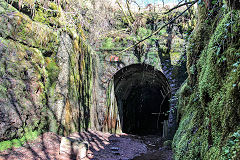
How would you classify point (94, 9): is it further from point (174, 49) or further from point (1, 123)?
point (1, 123)

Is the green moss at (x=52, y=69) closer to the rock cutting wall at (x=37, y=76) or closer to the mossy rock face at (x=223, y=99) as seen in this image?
the rock cutting wall at (x=37, y=76)

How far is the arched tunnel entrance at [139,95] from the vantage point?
8.72m

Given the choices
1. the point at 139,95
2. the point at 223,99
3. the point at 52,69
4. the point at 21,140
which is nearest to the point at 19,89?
the point at 21,140

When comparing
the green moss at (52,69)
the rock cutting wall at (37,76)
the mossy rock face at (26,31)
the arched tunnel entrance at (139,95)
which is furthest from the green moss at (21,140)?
the arched tunnel entrance at (139,95)

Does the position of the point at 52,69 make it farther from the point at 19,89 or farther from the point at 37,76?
the point at 19,89

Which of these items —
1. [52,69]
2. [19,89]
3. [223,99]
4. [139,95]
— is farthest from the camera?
[139,95]

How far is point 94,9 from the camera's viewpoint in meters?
8.94

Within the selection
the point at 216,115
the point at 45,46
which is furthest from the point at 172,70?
the point at 216,115

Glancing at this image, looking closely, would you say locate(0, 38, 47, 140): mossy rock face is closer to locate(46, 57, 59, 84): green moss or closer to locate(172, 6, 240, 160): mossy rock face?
locate(46, 57, 59, 84): green moss

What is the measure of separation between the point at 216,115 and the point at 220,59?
1.69 feet

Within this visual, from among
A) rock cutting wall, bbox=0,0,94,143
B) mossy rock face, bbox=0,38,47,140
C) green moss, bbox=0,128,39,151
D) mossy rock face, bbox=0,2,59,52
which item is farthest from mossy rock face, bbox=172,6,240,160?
mossy rock face, bbox=0,2,59,52

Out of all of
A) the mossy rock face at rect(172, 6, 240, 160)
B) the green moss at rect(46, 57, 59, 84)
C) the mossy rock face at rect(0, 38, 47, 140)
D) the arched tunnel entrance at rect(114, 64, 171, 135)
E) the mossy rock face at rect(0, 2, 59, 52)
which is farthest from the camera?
the arched tunnel entrance at rect(114, 64, 171, 135)

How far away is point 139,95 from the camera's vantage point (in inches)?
519

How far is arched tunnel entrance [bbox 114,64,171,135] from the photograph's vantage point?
343 inches
